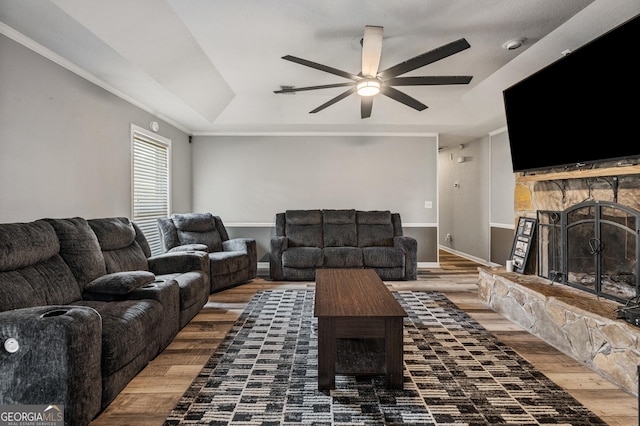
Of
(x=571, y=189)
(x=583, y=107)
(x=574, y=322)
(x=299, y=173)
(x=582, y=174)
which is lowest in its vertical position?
(x=574, y=322)

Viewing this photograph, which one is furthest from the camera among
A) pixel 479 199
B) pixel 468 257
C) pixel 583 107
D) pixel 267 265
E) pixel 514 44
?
pixel 468 257

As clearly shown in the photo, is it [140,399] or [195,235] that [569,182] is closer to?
[140,399]

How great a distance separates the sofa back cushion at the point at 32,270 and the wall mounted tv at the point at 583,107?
13.2 ft

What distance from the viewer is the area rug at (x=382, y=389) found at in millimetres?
1878

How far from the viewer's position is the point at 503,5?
2746 mm

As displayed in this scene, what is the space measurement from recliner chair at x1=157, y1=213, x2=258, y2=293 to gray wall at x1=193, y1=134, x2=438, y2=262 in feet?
3.41

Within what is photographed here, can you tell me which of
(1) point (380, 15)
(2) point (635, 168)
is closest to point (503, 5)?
(1) point (380, 15)

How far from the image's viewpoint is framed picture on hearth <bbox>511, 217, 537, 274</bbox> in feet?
12.1

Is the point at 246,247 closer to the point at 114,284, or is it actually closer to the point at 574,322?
the point at 114,284

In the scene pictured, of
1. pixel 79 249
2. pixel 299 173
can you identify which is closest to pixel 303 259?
pixel 299 173

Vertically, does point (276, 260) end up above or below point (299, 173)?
below

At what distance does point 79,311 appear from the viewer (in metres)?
1.77

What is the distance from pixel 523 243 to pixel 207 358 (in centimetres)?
340

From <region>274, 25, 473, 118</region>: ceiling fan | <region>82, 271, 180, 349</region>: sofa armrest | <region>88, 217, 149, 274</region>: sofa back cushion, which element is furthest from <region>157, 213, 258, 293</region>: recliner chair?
<region>274, 25, 473, 118</region>: ceiling fan
